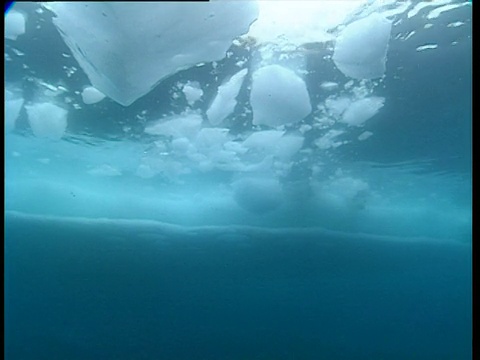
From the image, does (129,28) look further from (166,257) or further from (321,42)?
(166,257)

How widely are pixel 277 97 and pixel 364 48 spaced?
3072 mm

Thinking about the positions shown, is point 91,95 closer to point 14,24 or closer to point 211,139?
point 14,24

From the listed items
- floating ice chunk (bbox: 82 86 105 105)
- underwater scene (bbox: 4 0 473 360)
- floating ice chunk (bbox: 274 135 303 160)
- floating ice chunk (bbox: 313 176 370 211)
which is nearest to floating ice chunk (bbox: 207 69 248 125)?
underwater scene (bbox: 4 0 473 360)

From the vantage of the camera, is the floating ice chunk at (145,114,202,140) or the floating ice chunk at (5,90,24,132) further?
the floating ice chunk at (145,114,202,140)

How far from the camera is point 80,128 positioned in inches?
569

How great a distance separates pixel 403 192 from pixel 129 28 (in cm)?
2143

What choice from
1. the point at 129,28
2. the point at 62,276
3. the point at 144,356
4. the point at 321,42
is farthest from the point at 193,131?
the point at 62,276

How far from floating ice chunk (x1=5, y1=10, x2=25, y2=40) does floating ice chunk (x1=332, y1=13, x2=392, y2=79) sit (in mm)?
7623

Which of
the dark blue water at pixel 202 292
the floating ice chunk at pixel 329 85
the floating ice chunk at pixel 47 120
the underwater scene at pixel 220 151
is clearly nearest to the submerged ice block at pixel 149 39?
the underwater scene at pixel 220 151

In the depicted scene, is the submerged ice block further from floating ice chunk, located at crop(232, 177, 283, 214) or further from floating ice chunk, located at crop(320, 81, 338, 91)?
floating ice chunk, located at crop(232, 177, 283, 214)

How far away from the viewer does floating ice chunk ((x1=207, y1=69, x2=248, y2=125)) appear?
397 inches

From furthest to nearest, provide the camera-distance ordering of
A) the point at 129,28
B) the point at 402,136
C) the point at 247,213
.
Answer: the point at 247,213
the point at 402,136
the point at 129,28

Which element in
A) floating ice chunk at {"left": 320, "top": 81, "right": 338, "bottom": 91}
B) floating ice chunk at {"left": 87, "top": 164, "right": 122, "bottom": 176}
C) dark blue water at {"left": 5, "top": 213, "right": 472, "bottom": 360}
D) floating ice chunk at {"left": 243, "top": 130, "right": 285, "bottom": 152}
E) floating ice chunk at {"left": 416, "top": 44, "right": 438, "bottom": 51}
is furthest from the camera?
dark blue water at {"left": 5, "top": 213, "right": 472, "bottom": 360}

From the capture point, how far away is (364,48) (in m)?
8.46
